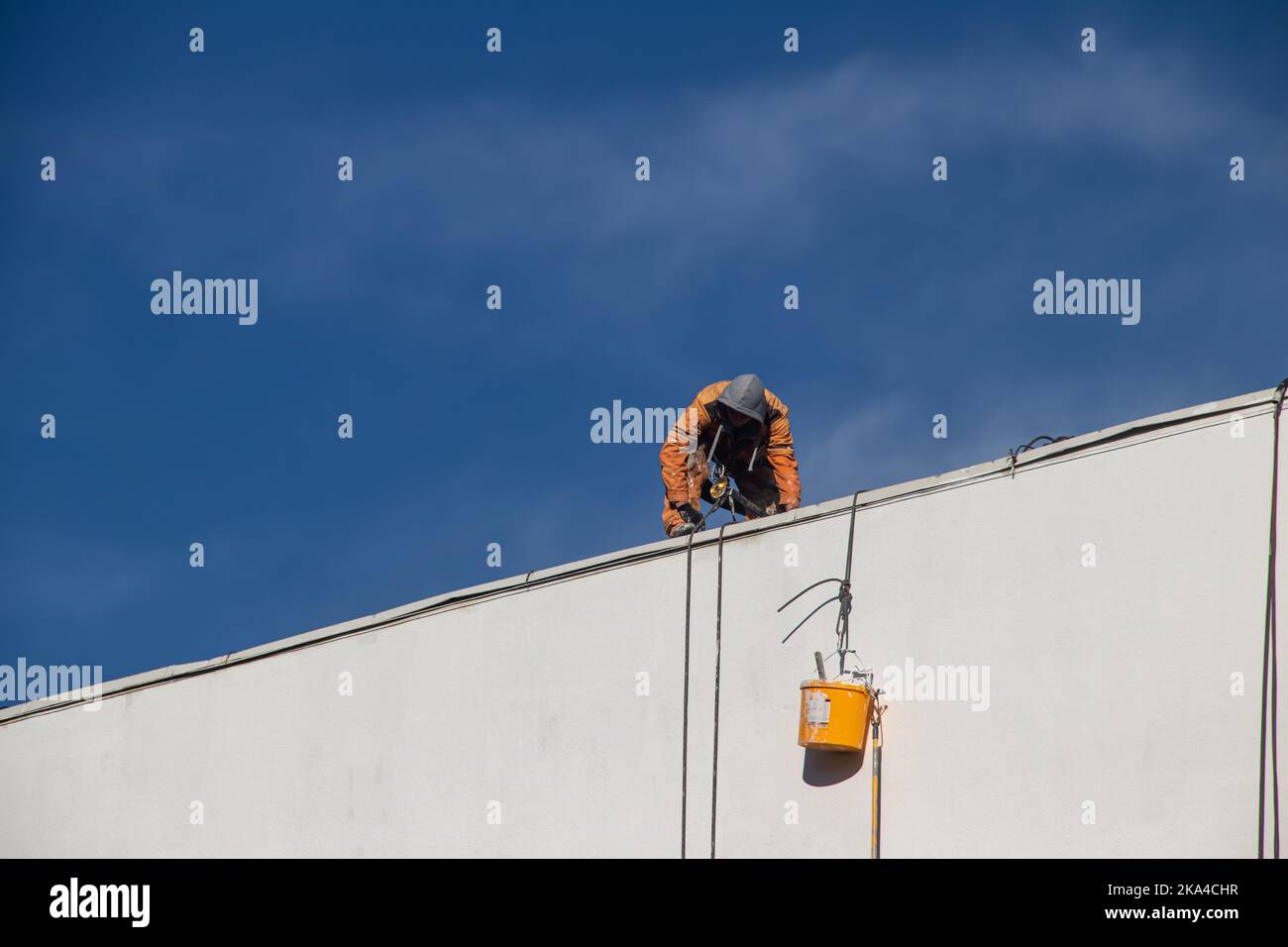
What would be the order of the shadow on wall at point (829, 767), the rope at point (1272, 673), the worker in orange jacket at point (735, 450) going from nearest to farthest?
the rope at point (1272, 673), the shadow on wall at point (829, 767), the worker in orange jacket at point (735, 450)

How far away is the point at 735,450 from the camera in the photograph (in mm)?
11289

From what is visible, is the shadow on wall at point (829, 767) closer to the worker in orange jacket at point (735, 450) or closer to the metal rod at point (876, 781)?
the metal rod at point (876, 781)

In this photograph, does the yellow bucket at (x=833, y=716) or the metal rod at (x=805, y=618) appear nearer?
the yellow bucket at (x=833, y=716)

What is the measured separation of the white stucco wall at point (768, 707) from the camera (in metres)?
8.08

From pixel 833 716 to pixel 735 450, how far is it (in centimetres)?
310

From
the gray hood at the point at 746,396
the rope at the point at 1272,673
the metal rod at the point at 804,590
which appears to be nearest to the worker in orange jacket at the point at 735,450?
the gray hood at the point at 746,396

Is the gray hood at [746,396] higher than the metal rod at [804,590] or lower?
higher

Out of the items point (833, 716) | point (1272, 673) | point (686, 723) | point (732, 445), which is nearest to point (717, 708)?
point (686, 723)

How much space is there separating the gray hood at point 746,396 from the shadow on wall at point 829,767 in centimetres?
280

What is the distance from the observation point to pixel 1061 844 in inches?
321

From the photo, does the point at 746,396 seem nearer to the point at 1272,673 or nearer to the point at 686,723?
the point at 686,723

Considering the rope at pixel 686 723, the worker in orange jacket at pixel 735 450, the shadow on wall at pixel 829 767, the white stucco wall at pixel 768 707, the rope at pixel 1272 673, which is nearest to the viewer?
the rope at pixel 1272 673

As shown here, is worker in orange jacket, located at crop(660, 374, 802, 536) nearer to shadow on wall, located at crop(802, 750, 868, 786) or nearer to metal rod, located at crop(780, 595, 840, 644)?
metal rod, located at crop(780, 595, 840, 644)
